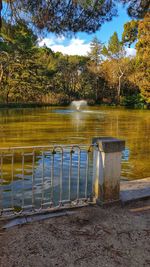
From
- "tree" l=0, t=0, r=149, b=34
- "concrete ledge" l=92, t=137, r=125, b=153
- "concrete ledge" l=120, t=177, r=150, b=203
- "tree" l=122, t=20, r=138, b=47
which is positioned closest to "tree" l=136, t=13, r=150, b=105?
"tree" l=122, t=20, r=138, b=47

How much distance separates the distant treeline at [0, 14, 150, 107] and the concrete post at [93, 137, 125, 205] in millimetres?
→ 25906

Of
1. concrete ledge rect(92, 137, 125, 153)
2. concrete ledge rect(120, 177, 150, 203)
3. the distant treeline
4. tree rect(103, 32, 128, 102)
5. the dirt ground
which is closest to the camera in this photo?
the dirt ground

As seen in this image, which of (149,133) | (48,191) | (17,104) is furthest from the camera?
(17,104)

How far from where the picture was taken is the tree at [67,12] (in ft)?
19.2

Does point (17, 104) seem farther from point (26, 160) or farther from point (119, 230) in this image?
point (119, 230)

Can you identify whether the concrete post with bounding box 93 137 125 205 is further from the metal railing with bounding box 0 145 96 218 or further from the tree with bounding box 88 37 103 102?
the tree with bounding box 88 37 103 102

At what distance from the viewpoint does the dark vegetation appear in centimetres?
624

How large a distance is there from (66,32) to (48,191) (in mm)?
3680

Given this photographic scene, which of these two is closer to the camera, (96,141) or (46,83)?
(96,141)

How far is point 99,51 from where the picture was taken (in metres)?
45.5

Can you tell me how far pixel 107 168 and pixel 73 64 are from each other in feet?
127

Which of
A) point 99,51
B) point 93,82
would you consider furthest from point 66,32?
point 99,51

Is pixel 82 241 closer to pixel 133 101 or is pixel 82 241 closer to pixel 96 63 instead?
pixel 133 101

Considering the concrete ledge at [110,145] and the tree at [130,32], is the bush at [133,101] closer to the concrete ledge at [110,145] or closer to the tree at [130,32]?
the tree at [130,32]
